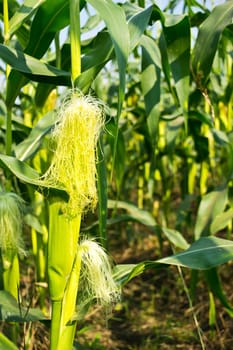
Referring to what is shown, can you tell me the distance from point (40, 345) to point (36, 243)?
15.3 inches

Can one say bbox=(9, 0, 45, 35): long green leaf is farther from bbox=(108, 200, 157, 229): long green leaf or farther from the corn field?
bbox=(108, 200, 157, 229): long green leaf

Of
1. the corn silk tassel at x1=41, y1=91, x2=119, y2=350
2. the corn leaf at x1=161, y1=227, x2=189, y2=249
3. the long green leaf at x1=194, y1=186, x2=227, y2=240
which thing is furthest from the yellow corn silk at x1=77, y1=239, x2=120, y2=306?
the corn leaf at x1=161, y1=227, x2=189, y2=249

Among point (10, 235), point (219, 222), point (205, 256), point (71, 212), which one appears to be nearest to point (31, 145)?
point (10, 235)

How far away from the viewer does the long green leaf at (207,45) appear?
103cm

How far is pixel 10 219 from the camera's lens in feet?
3.27

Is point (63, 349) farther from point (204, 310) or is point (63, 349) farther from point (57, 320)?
point (204, 310)

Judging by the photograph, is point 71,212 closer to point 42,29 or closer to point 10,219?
point 10,219

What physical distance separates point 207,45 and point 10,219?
52 cm

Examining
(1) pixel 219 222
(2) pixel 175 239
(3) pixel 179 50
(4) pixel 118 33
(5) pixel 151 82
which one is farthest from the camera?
(2) pixel 175 239

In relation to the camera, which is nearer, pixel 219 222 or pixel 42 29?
pixel 42 29

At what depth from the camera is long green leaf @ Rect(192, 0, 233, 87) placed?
1.03m

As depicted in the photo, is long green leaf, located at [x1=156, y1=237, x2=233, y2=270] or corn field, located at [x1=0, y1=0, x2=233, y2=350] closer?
corn field, located at [x1=0, y1=0, x2=233, y2=350]

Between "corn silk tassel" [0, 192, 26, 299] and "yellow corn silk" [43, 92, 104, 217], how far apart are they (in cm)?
13

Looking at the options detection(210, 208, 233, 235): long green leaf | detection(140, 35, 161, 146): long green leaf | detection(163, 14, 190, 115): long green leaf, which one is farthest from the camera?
detection(210, 208, 233, 235): long green leaf
